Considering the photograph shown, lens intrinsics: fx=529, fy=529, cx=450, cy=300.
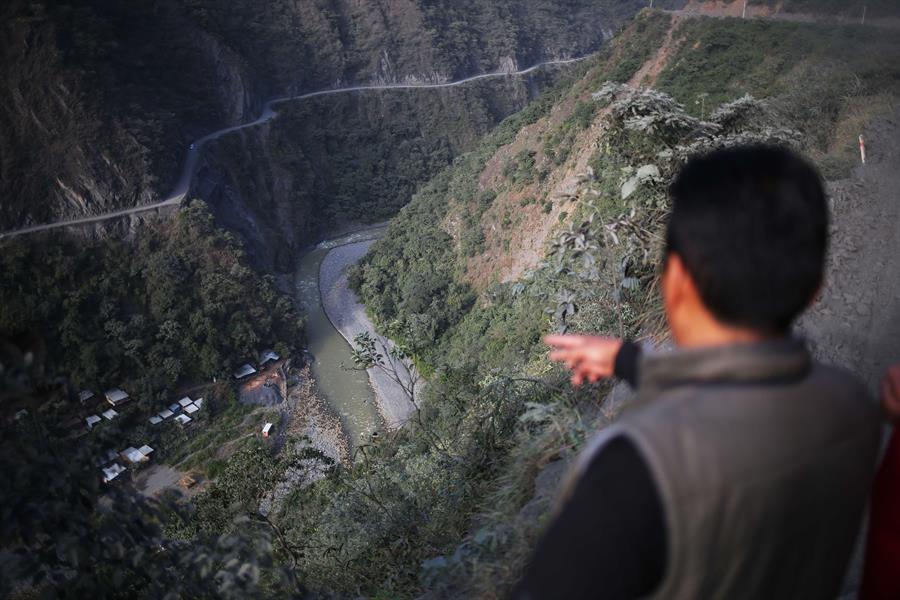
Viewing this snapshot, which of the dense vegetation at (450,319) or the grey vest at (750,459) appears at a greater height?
the grey vest at (750,459)

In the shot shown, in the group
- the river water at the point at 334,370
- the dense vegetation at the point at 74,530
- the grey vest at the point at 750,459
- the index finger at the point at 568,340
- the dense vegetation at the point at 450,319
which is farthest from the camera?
the river water at the point at 334,370

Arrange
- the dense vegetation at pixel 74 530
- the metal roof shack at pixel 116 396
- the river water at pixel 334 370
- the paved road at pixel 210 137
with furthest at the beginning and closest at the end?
the paved road at pixel 210 137 < the metal roof shack at pixel 116 396 < the river water at pixel 334 370 < the dense vegetation at pixel 74 530

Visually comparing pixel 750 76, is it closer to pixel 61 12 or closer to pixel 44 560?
pixel 44 560

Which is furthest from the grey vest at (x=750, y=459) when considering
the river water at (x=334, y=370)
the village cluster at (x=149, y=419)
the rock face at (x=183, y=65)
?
the rock face at (x=183, y=65)

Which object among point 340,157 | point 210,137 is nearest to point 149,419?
point 210,137

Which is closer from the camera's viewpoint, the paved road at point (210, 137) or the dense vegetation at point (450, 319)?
the dense vegetation at point (450, 319)

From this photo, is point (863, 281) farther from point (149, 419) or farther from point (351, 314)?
point (351, 314)

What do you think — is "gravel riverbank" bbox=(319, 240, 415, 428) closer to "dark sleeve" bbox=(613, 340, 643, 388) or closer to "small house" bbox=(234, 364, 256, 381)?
"small house" bbox=(234, 364, 256, 381)

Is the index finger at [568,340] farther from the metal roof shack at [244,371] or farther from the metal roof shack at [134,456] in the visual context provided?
the metal roof shack at [244,371]
